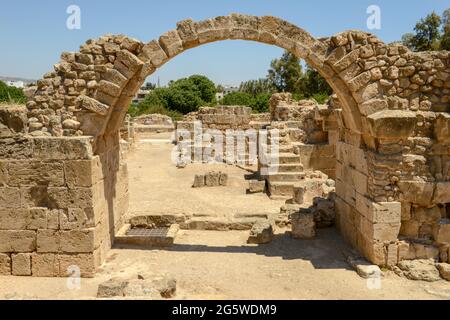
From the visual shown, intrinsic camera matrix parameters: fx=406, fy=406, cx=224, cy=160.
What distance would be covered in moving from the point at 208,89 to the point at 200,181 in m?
37.8

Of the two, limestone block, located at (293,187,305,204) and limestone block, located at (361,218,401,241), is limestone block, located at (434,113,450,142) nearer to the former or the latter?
limestone block, located at (361,218,401,241)

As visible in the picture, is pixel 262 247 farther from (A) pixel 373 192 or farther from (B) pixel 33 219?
(B) pixel 33 219

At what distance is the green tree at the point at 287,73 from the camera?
43.8 meters

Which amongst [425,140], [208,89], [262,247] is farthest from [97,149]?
[208,89]

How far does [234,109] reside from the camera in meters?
22.0

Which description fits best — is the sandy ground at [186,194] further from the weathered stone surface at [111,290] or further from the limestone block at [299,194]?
the weathered stone surface at [111,290]

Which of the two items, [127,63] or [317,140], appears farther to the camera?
[317,140]

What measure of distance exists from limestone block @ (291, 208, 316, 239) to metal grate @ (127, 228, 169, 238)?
2.64m

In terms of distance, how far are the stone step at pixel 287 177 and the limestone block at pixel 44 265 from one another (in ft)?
24.9

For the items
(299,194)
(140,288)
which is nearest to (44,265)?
(140,288)

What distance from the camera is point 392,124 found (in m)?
6.19

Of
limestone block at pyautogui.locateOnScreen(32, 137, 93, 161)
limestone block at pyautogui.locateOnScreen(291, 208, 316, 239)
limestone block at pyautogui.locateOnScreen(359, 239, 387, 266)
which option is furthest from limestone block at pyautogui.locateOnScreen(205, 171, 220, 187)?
limestone block at pyautogui.locateOnScreen(359, 239, 387, 266)

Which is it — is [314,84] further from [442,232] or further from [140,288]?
[140,288]

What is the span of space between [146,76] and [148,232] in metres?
3.50
